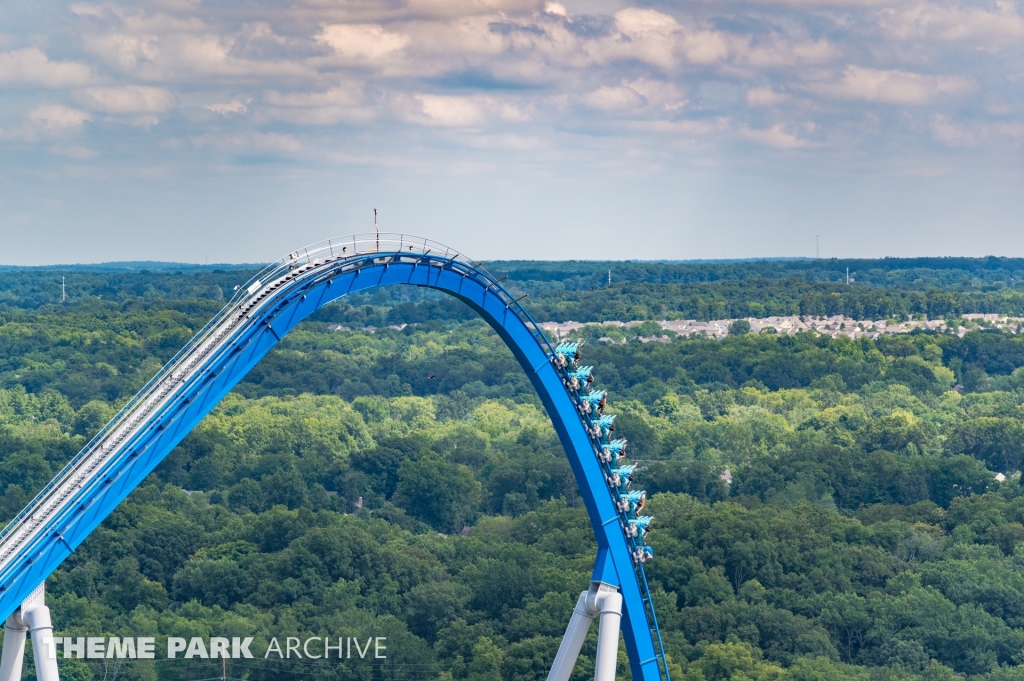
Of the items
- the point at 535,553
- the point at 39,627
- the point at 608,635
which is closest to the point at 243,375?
the point at 39,627

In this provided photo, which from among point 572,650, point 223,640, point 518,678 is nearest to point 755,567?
point 518,678

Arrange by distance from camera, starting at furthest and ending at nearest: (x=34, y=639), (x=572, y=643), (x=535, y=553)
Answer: (x=535, y=553), (x=572, y=643), (x=34, y=639)

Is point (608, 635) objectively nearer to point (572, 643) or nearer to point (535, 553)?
point (572, 643)

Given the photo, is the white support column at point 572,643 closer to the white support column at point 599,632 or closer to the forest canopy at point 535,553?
the white support column at point 599,632

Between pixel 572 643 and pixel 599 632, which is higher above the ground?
pixel 599 632

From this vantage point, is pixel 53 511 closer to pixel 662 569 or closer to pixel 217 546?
pixel 662 569

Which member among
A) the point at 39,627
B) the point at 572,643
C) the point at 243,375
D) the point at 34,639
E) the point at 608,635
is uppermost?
the point at 243,375
